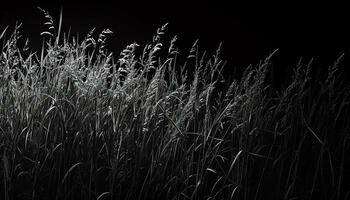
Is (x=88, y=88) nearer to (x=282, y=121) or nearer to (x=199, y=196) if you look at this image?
(x=199, y=196)

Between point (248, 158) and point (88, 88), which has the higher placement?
point (88, 88)

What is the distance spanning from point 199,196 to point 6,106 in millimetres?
1016

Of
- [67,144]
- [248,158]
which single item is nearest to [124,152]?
[67,144]

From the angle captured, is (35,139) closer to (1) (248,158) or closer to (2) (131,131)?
(2) (131,131)

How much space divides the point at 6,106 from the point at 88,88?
0.41 m

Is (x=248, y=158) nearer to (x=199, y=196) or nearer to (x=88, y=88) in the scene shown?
(x=199, y=196)

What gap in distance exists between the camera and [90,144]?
2.18 m

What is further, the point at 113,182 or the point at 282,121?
the point at 282,121

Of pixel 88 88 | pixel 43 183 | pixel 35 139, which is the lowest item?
pixel 43 183

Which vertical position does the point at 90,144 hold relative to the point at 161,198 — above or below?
above

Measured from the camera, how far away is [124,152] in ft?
7.20

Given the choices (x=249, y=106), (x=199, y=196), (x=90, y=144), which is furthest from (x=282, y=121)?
(x=90, y=144)

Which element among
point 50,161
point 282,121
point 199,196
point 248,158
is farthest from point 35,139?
point 282,121

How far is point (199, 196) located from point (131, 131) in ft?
1.40
